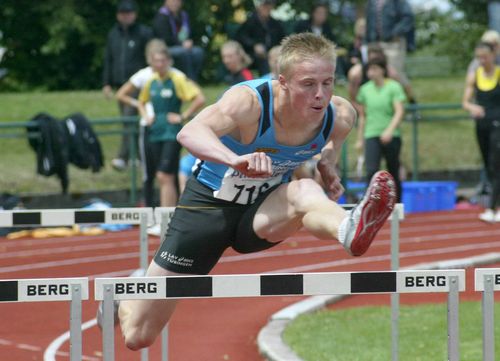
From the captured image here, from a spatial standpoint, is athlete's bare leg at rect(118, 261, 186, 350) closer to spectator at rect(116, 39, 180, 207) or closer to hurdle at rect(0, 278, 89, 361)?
hurdle at rect(0, 278, 89, 361)

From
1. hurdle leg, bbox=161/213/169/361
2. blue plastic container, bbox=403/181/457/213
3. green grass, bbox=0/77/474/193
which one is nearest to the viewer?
hurdle leg, bbox=161/213/169/361

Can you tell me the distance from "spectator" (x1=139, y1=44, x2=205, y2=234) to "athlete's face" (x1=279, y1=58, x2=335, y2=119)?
764 centimetres

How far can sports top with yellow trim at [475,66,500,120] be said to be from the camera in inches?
580

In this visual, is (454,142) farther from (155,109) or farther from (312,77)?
(312,77)

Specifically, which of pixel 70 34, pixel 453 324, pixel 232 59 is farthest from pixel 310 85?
pixel 70 34

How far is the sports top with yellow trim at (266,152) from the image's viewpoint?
6.22 metres

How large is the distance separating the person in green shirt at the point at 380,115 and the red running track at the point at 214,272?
34.7 inches

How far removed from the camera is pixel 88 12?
26.3 m

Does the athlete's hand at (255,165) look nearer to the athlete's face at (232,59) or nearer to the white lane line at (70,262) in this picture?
the white lane line at (70,262)

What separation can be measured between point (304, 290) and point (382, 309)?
4688mm

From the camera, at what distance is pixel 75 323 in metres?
5.07

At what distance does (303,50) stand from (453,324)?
5.18ft

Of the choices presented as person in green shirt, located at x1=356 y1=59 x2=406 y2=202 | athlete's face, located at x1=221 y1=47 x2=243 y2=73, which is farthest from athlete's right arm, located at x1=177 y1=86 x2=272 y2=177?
person in green shirt, located at x1=356 y1=59 x2=406 y2=202

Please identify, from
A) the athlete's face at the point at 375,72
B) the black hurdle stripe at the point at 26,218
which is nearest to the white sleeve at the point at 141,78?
the athlete's face at the point at 375,72
